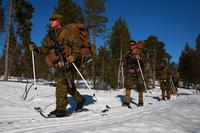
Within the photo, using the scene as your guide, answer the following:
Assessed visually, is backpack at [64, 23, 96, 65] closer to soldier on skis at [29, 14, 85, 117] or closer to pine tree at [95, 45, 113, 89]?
soldier on skis at [29, 14, 85, 117]

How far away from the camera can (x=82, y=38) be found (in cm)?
749

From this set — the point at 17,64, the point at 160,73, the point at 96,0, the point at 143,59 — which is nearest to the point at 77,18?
the point at 96,0

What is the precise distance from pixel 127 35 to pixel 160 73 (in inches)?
1116

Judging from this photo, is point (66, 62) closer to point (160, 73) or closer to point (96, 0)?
point (160, 73)

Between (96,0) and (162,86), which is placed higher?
(96,0)

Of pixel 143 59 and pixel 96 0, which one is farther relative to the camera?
pixel 96 0

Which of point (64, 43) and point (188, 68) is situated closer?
point (64, 43)

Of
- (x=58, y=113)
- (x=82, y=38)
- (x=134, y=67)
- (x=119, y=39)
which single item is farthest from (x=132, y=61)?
(x=119, y=39)

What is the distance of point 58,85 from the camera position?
6988 mm

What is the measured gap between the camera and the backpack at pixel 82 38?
7.33 meters

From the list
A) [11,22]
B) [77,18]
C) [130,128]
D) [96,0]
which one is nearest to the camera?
[130,128]

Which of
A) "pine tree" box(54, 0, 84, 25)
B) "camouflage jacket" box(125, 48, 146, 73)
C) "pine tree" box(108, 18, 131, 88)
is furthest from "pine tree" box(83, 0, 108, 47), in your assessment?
"camouflage jacket" box(125, 48, 146, 73)

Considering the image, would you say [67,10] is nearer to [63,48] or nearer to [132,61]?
[132,61]

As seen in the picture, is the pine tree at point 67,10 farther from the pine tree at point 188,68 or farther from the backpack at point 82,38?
the pine tree at point 188,68
